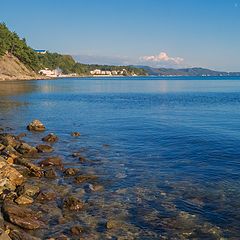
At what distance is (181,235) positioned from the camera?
524 inches

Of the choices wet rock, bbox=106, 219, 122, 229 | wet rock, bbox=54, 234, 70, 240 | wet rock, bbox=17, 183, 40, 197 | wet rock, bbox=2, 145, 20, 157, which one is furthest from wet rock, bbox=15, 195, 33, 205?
wet rock, bbox=2, 145, 20, 157

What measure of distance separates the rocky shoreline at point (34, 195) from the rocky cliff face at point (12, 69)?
14749 centimetres

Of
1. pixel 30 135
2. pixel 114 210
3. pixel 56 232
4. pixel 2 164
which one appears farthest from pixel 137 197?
pixel 30 135

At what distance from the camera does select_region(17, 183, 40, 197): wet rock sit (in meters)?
16.8

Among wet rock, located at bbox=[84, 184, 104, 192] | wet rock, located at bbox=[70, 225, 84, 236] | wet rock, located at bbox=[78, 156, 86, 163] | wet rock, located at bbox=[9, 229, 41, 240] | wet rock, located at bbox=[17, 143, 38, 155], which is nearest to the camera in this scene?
wet rock, located at bbox=[9, 229, 41, 240]

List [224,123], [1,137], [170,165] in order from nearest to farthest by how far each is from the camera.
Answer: [170,165], [1,137], [224,123]

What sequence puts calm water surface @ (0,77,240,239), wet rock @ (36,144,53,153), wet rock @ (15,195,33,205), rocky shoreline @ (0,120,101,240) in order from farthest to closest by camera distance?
wet rock @ (36,144,53,153), wet rock @ (15,195,33,205), calm water surface @ (0,77,240,239), rocky shoreline @ (0,120,101,240)

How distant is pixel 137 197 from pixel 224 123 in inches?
1051

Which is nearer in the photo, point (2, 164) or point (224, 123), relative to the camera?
point (2, 164)

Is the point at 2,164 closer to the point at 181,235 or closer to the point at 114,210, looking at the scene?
the point at 114,210

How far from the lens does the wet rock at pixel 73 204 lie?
15.5 meters

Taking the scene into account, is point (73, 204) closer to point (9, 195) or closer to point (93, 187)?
point (93, 187)

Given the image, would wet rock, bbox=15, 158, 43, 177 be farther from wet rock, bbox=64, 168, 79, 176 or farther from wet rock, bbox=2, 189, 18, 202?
wet rock, bbox=2, 189, 18, 202

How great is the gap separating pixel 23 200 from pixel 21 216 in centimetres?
175
